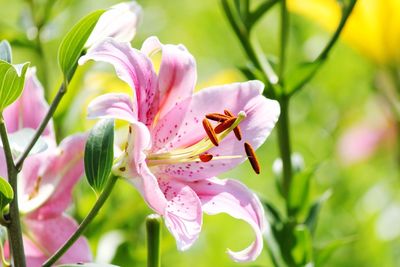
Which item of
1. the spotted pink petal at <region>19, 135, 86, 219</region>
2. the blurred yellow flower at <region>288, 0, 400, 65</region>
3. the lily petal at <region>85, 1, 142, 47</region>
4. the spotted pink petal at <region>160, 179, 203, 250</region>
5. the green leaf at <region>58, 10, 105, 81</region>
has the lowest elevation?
the blurred yellow flower at <region>288, 0, 400, 65</region>

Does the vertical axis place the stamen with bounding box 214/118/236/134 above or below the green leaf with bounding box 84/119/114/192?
above

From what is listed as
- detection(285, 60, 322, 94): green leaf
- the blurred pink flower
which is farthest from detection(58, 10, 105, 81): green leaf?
the blurred pink flower

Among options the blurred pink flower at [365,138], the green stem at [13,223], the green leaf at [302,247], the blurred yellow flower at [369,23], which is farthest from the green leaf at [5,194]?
the blurred pink flower at [365,138]

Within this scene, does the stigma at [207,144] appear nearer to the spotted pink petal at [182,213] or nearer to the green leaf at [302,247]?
the spotted pink petal at [182,213]

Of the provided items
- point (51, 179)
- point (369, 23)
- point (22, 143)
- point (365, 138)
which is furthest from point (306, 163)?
point (22, 143)

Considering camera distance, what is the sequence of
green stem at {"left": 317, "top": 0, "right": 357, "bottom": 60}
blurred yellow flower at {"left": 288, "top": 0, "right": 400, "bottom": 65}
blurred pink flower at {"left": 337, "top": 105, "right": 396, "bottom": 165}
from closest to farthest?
green stem at {"left": 317, "top": 0, "right": 357, "bottom": 60}, blurred yellow flower at {"left": 288, "top": 0, "right": 400, "bottom": 65}, blurred pink flower at {"left": 337, "top": 105, "right": 396, "bottom": 165}

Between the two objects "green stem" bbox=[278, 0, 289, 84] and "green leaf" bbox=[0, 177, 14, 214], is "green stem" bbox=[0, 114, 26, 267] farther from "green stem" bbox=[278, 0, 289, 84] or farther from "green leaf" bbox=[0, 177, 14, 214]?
"green stem" bbox=[278, 0, 289, 84]

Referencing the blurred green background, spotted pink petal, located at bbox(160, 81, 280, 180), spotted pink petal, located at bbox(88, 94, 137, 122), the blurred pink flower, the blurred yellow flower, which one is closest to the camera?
spotted pink petal, located at bbox(88, 94, 137, 122)
